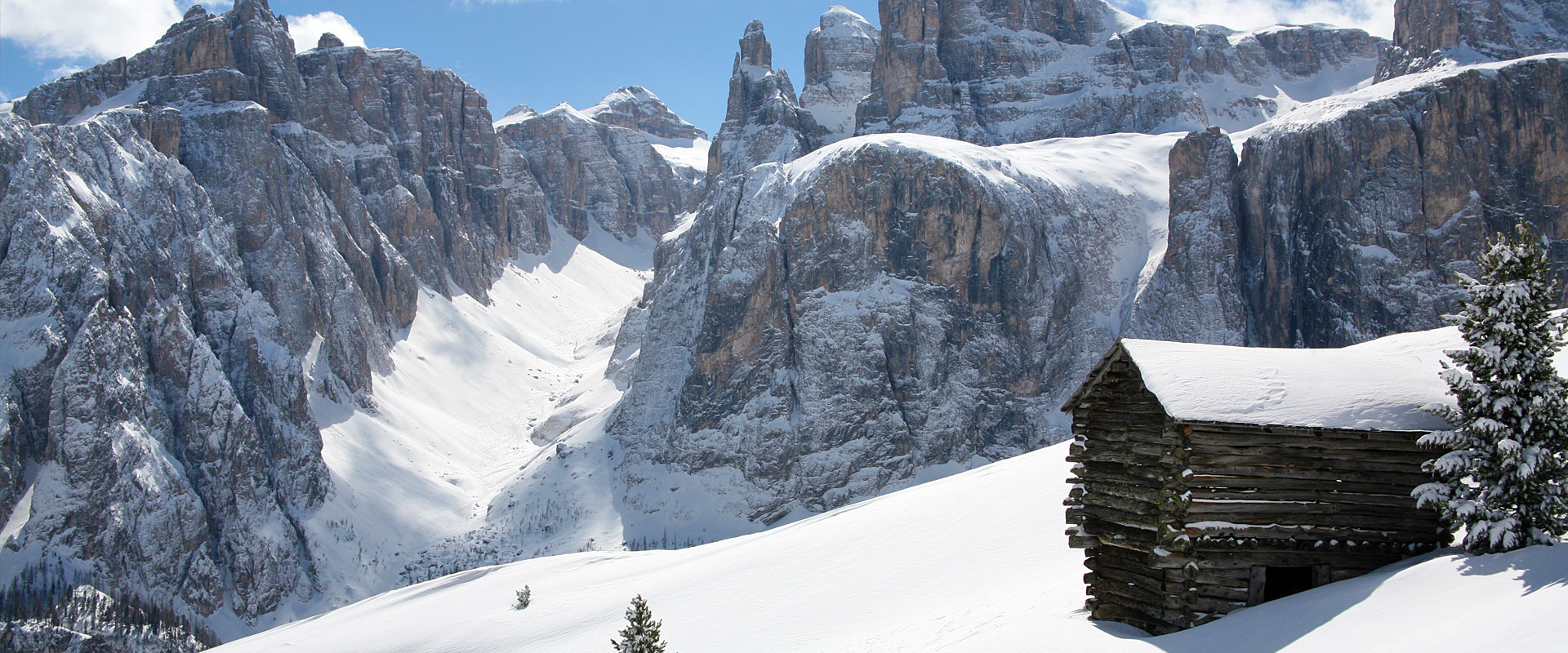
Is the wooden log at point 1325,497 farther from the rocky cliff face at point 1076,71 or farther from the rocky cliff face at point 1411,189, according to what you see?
the rocky cliff face at point 1076,71

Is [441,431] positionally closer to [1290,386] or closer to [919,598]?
[919,598]

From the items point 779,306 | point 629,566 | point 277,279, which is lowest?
point 629,566

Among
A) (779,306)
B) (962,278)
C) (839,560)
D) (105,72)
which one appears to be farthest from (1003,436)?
(105,72)

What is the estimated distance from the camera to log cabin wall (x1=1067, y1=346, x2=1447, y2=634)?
49.7ft

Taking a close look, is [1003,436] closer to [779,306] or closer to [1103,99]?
[779,306]

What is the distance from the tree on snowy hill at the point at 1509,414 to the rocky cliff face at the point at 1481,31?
108 m

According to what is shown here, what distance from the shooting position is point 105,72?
13900cm

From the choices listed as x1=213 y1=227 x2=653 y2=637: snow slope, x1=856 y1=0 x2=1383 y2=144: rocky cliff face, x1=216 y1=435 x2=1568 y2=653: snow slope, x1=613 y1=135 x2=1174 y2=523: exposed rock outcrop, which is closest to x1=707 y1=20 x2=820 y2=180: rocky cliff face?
x1=856 y1=0 x2=1383 y2=144: rocky cliff face

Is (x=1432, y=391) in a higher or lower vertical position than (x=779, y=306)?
lower

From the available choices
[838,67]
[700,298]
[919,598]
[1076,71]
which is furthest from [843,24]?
[919,598]

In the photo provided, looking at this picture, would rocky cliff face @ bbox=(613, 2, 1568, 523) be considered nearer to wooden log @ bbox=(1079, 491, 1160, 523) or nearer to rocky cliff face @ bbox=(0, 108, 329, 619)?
rocky cliff face @ bbox=(0, 108, 329, 619)

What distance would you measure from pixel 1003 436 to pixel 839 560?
72.9 metres

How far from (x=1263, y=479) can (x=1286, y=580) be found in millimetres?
2307

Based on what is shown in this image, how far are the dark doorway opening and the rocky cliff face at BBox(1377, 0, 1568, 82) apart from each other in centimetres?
10779
